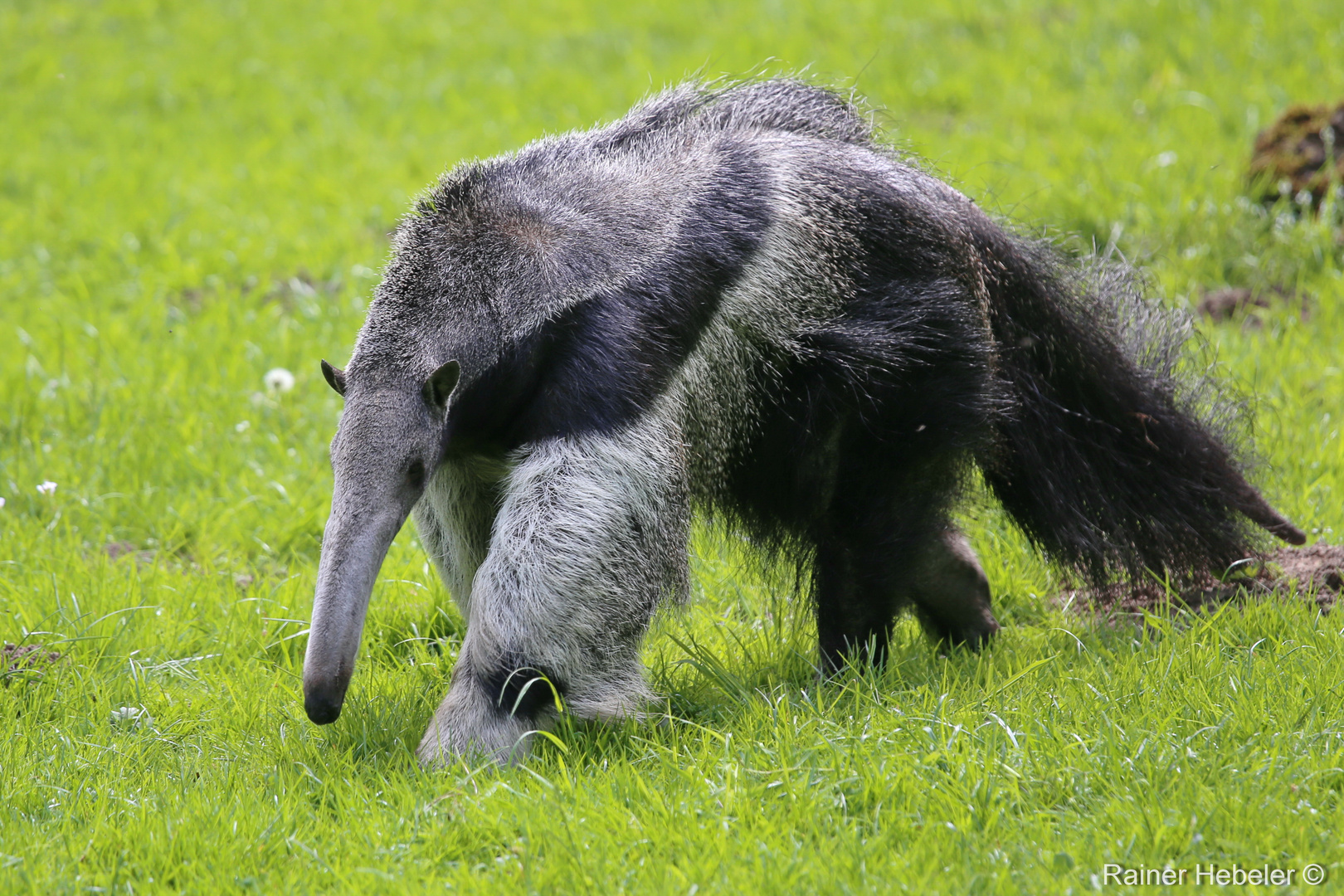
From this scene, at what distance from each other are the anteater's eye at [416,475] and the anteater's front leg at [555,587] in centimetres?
25

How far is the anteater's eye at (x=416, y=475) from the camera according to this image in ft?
11.7

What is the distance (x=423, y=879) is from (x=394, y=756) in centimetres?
73

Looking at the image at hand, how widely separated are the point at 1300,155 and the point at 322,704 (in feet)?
22.8

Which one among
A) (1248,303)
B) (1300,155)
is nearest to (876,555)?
(1248,303)

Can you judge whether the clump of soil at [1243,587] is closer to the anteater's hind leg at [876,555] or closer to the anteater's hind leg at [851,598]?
the anteater's hind leg at [876,555]

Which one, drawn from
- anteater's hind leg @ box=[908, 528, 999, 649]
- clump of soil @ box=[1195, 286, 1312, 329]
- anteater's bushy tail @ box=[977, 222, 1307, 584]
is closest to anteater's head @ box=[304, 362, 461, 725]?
anteater's hind leg @ box=[908, 528, 999, 649]

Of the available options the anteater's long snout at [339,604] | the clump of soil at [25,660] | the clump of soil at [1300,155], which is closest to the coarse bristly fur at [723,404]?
the anteater's long snout at [339,604]

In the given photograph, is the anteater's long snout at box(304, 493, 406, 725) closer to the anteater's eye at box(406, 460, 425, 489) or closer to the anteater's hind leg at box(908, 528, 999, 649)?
the anteater's eye at box(406, 460, 425, 489)

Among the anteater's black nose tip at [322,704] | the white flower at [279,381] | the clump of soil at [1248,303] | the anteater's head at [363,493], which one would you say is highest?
the anteater's head at [363,493]

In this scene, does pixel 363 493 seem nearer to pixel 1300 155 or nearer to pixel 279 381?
pixel 279 381

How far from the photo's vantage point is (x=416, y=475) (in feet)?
11.8

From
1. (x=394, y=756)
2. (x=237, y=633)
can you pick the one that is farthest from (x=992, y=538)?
(x=237, y=633)

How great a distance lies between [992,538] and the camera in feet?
17.2

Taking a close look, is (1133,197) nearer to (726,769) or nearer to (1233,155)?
(1233,155)
